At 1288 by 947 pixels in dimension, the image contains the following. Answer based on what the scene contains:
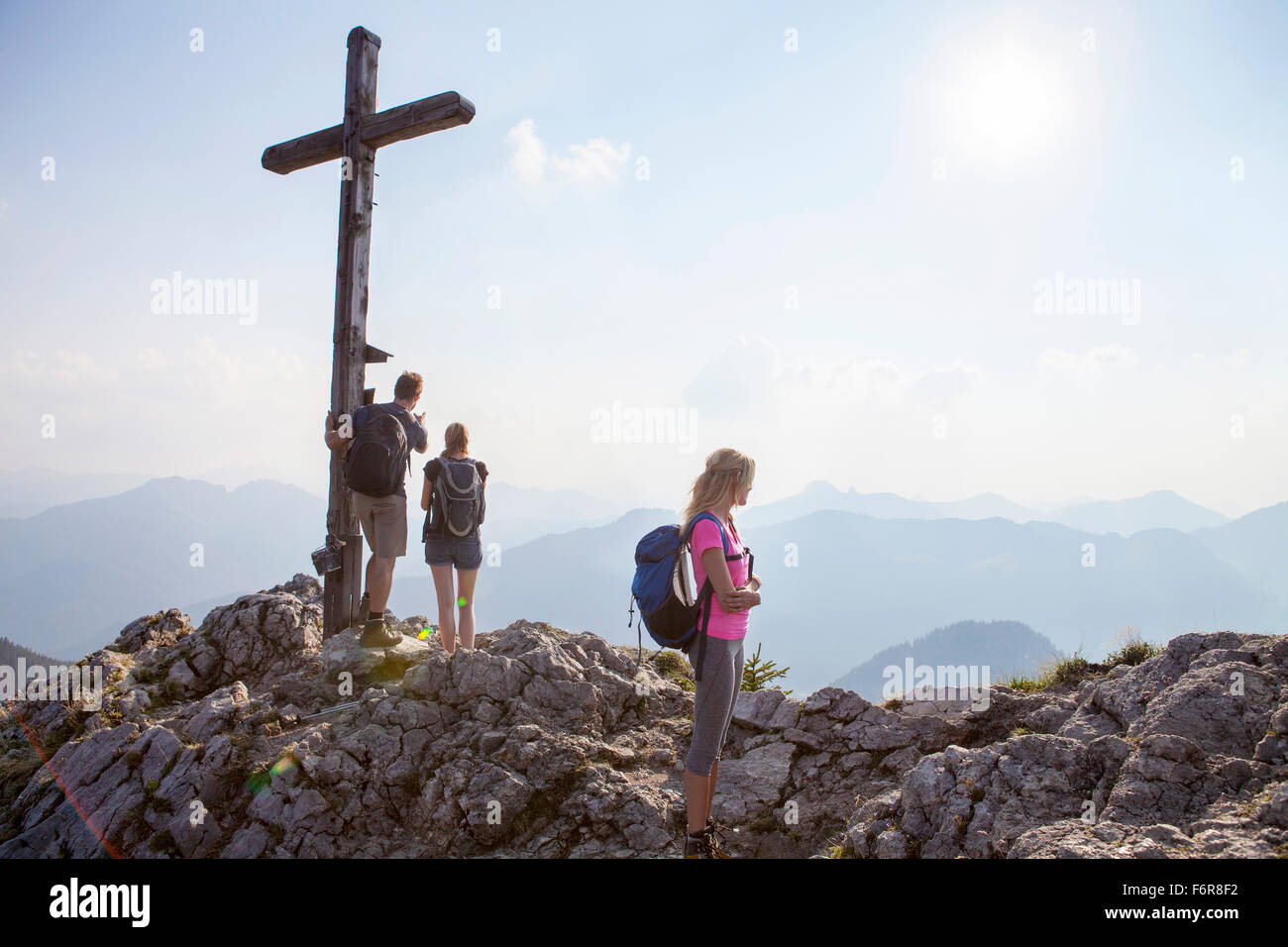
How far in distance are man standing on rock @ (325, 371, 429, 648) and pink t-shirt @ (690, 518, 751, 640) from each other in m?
4.85

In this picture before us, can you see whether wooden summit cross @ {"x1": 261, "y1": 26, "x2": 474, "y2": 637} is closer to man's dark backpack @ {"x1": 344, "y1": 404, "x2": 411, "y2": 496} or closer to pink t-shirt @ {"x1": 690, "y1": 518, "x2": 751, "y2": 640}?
man's dark backpack @ {"x1": 344, "y1": 404, "x2": 411, "y2": 496}

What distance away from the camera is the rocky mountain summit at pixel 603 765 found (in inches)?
194

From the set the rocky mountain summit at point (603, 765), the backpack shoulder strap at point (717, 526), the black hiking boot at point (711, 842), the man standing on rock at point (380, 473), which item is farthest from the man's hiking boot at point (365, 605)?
the backpack shoulder strap at point (717, 526)

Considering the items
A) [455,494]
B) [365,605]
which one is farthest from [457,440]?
[365,605]

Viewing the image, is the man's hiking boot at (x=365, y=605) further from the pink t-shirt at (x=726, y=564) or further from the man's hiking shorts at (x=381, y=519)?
the pink t-shirt at (x=726, y=564)

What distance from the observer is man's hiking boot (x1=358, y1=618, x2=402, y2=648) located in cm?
886

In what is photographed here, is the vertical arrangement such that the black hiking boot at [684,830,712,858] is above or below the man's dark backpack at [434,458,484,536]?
below

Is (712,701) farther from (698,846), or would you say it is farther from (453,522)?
(453,522)

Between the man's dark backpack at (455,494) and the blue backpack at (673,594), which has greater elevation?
the man's dark backpack at (455,494)

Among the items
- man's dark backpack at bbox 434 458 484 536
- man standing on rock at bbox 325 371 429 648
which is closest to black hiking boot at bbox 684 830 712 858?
man's dark backpack at bbox 434 458 484 536

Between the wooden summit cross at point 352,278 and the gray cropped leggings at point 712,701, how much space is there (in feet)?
19.7
